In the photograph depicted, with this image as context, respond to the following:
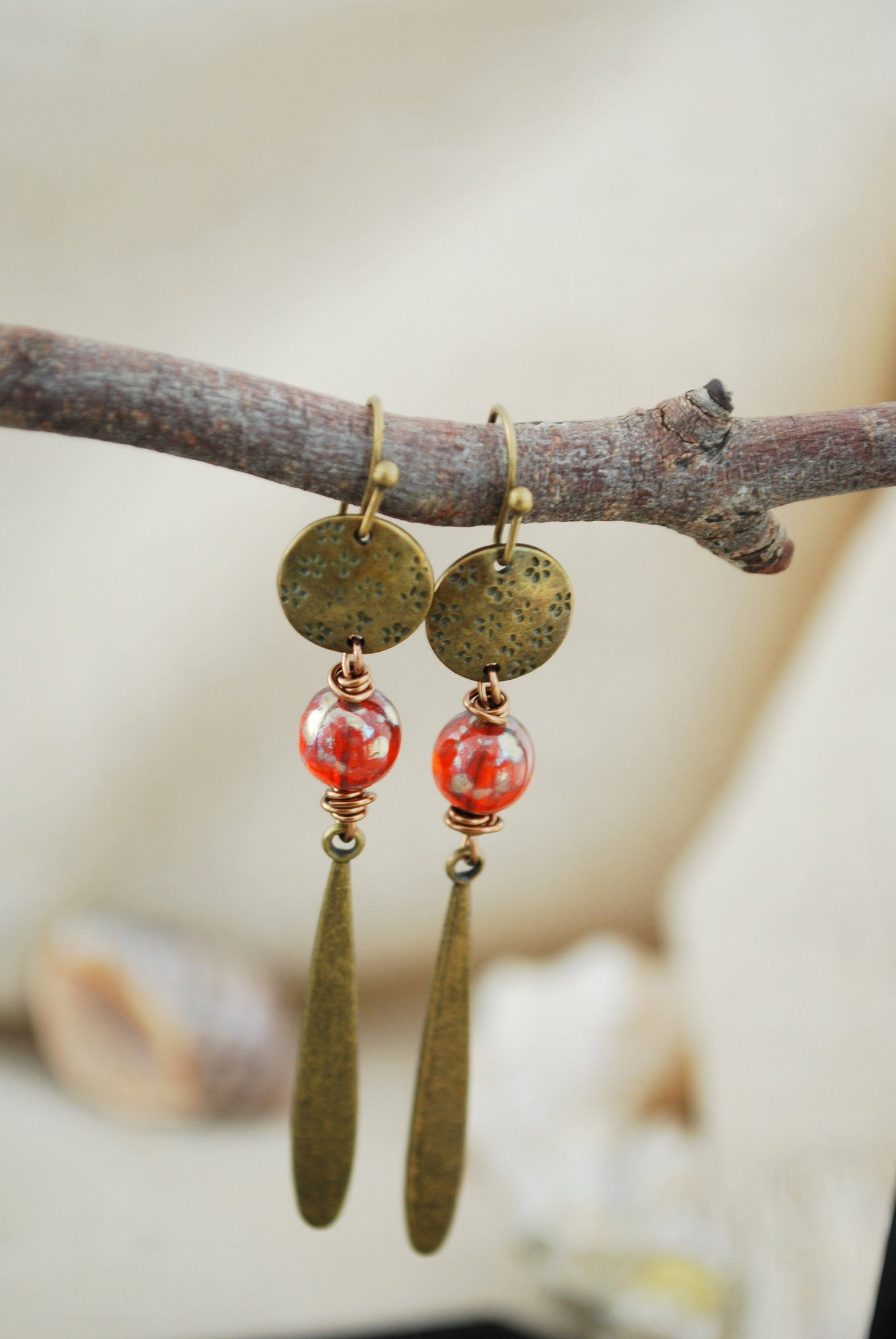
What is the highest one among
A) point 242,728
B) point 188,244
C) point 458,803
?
point 188,244

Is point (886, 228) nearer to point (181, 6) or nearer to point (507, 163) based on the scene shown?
point (507, 163)

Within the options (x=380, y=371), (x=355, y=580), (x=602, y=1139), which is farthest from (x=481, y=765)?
(x=602, y=1139)

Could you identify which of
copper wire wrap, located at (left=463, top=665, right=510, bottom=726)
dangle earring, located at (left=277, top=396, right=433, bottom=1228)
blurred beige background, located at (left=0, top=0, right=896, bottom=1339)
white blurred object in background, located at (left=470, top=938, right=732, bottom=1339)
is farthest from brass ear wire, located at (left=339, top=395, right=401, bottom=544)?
white blurred object in background, located at (left=470, top=938, right=732, bottom=1339)

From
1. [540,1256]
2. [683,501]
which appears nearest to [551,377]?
[683,501]

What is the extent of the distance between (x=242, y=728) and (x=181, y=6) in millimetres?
747

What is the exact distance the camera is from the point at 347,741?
0.52 meters

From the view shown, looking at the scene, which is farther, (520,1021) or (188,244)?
(520,1021)

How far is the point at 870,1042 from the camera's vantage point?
90 centimetres

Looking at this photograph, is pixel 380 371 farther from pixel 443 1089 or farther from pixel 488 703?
pixel 443 1089

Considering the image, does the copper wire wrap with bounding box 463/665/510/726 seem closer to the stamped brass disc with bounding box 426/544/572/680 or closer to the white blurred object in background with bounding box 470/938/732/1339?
the stamped brass disc with bounding box 426/544/572/680

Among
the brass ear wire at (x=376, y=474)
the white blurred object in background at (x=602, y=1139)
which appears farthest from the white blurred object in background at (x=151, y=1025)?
the brass ear wire at (x=376, y=474)

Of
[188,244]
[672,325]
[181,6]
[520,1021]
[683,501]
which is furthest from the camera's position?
[520,1021]

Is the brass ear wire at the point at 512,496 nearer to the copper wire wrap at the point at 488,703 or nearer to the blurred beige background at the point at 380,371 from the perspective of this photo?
the copper wire wrap at the point at 488,703

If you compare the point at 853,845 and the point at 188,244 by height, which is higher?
the point at 188,244
